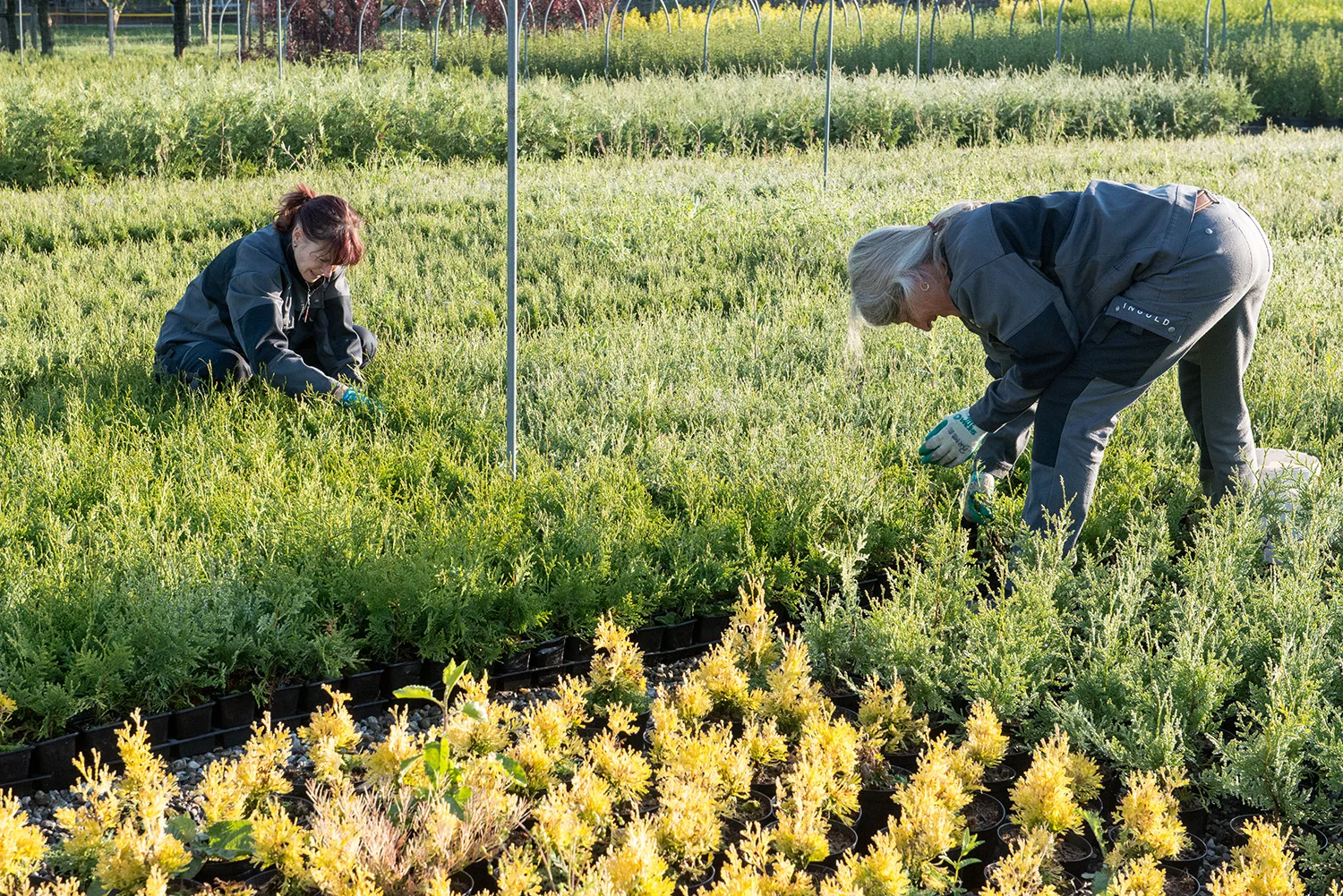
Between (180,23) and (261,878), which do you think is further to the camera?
(180,23)

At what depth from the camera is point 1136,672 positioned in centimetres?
263

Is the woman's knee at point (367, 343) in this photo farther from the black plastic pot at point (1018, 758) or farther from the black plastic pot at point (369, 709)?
the black plastic pot at point (1018, 758)

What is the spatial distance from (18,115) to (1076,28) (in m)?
15.2

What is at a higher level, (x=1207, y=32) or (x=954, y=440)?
(x=1207, y=32)

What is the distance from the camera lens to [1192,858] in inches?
90.0

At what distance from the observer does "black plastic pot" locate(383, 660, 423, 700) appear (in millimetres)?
2926

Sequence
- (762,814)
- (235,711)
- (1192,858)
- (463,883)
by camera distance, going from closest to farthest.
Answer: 1. (463,883)
2. (1192,858)
3. (762,814)
4. (235,711)

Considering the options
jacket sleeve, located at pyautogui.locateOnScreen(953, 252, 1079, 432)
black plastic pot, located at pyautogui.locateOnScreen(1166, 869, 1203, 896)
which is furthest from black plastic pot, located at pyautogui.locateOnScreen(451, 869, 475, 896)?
jacket sleeve, located at pyautogui.locateOnScreen(953, 252, 1079, 432)

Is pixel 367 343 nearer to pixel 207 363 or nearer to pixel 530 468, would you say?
pixel 207 363

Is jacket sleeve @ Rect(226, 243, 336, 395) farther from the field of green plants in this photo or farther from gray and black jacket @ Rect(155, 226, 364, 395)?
the field of green plants

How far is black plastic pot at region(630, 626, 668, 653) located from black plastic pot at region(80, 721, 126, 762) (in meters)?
1.26

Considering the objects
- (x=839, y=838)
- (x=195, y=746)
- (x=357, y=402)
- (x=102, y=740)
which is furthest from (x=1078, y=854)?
(x=357, y=402)

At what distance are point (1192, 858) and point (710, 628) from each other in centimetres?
136

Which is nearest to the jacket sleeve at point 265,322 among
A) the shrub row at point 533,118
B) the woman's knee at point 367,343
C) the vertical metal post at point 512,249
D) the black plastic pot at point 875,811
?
the woman's knee at point 367,343
